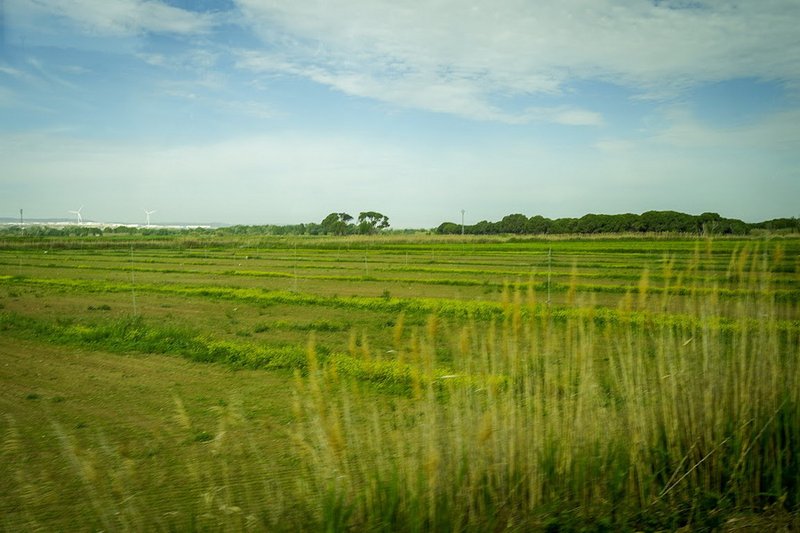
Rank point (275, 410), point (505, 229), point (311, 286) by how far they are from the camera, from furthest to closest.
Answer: point (505, 229) < point (311, 286) < point (275, 410)

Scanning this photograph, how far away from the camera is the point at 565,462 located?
12.3 feet

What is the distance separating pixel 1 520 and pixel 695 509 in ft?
16.8

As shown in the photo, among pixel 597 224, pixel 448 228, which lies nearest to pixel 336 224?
pixel 448 228

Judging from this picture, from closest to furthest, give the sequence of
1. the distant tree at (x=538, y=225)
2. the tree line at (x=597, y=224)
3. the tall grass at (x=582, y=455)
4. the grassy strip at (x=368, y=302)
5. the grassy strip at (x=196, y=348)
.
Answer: the tall grass at (x=582, y=455), the grassy strip at (x=196, y=348), the grassy strip at (x=368, y=302), the tree line at (x=597, y=224), the distant tree at (x=538, y=225)

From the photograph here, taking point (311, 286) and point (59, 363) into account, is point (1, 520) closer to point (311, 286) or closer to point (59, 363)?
point (59, 363)

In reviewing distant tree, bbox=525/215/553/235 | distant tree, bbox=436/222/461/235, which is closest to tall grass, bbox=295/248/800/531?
distant tree, bbox=525/215/553/235

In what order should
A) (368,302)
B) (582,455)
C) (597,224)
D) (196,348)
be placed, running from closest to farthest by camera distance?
1. (582,455)
2. (196,348)
3. (368,302)
4. (597,224)

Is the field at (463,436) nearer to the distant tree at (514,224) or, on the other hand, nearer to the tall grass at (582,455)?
the tall grass at (582,455)

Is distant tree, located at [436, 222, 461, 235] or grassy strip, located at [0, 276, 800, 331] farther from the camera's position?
distant tree, located at [436, 222, 461, 235]

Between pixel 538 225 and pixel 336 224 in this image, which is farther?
pixel 336 224

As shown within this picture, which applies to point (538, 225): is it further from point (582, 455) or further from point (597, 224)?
point (582, 455)

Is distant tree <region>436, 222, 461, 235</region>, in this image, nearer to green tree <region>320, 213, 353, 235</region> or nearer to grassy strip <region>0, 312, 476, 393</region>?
green tree <region>320, 213, 353, 235</region>

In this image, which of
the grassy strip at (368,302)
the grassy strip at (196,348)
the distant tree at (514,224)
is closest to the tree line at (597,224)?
the distant tree at (514,224)

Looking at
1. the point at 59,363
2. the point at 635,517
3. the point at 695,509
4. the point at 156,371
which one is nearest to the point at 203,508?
the point at 635,517
